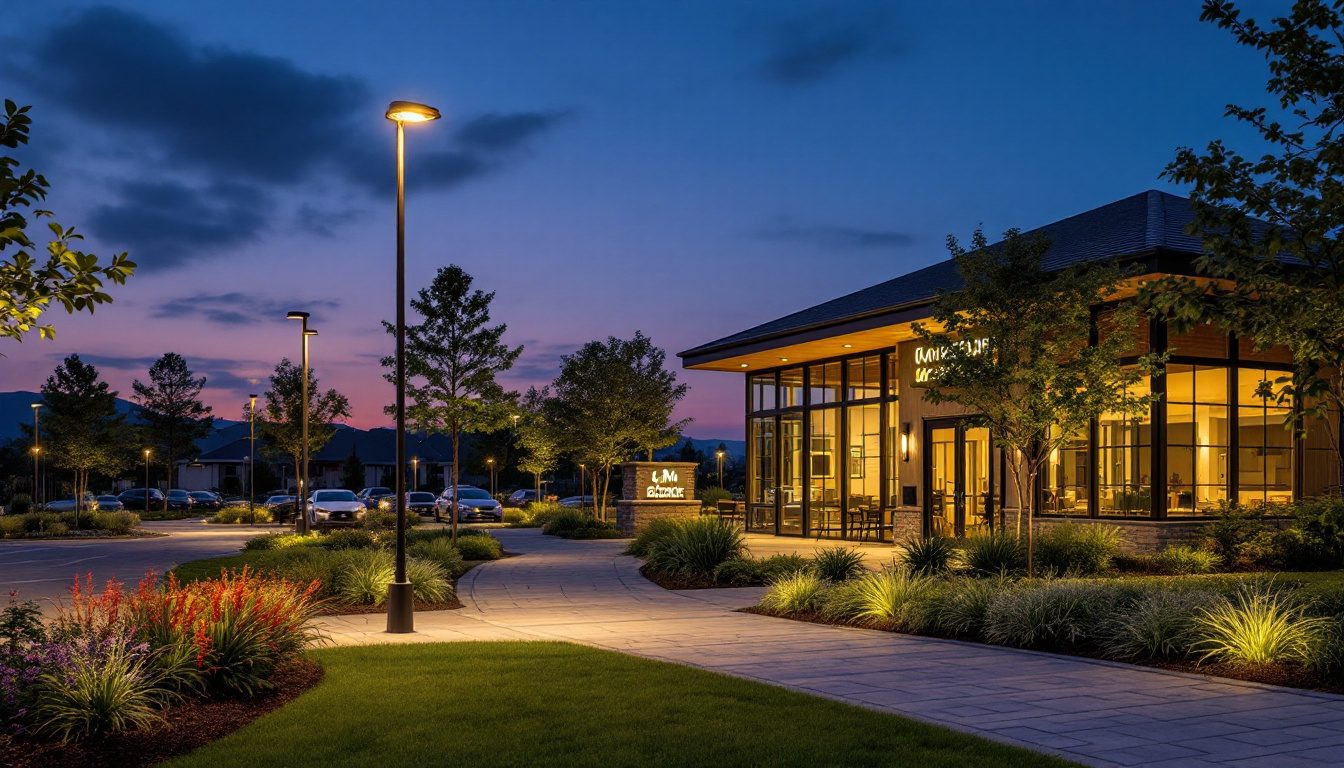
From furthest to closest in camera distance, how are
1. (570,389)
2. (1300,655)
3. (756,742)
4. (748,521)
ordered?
(570,389), (748,521), (1300,655), (756,742)

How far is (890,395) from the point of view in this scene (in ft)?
88.9

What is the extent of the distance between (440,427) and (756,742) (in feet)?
63.9

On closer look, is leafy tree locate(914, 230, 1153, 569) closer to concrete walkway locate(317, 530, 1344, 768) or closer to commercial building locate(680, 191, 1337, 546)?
commercial building locate(680, 191, 1337, 546)

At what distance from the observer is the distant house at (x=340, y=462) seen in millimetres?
102688

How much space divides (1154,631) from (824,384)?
65.2ft

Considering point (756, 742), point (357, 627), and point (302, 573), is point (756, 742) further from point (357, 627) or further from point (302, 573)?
point (302, 573)

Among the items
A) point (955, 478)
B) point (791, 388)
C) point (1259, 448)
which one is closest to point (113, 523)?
point (791, 388)

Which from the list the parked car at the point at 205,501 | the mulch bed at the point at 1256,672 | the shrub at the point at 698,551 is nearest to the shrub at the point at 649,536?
the shrub at the point at 698,551

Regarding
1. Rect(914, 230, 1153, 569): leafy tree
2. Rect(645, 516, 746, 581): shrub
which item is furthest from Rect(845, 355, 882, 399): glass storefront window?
Rect(914, 230, 1153, 569): leafy tree

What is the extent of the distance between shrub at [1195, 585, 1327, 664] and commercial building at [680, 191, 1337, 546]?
604 cm

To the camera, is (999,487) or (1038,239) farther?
(999,487)

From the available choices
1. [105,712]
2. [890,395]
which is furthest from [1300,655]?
[890,395]

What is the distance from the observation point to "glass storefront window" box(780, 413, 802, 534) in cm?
3070

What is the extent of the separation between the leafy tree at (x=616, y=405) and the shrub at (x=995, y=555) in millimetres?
18828
